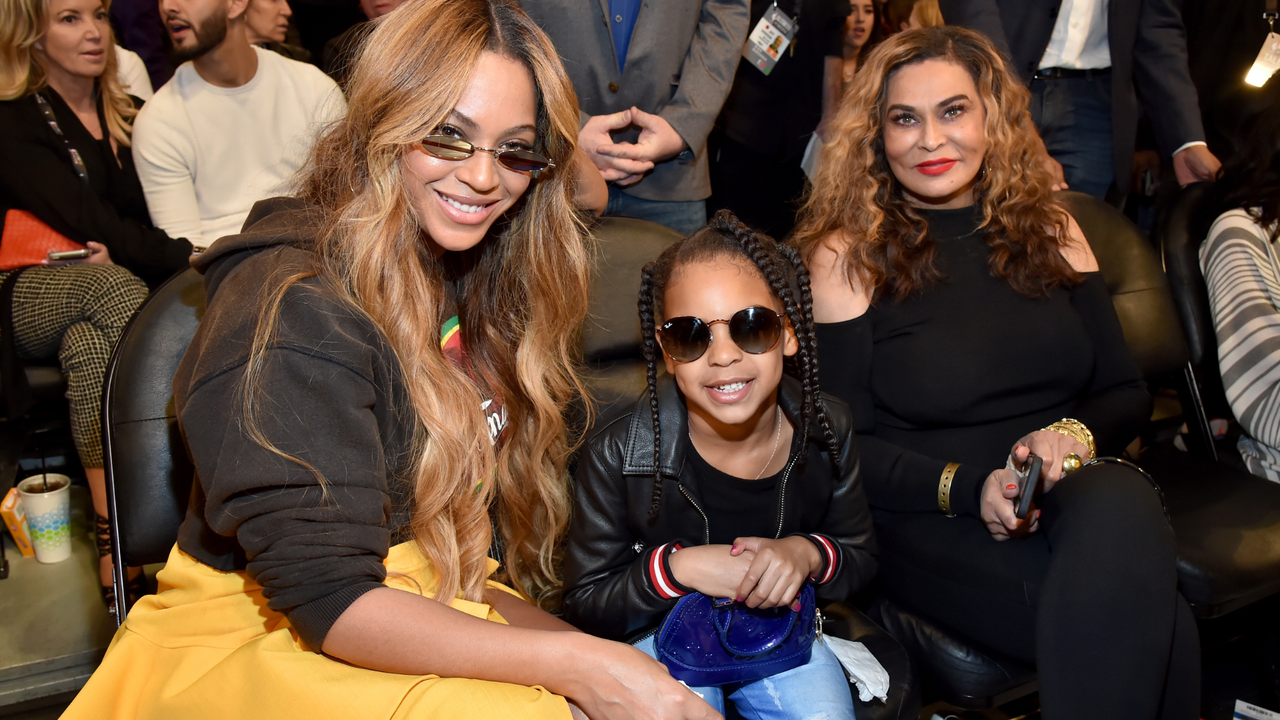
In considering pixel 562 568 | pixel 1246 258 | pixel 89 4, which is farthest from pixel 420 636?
pixel 89 4

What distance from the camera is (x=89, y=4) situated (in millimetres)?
3422

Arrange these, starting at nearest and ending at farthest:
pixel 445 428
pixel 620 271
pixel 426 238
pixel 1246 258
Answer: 1. pixel 445 428
2. pixel 426 238
3. pixel 620 271
4. pixel 1246 258

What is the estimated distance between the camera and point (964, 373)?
2254mm

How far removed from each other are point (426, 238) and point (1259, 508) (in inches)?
87.7

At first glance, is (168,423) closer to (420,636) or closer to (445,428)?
(445,428)

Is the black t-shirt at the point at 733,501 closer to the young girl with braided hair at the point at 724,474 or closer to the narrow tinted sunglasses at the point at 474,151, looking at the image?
the young girl with braided hair at the point at 724,474

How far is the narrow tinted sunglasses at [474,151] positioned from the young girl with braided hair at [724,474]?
40 cm

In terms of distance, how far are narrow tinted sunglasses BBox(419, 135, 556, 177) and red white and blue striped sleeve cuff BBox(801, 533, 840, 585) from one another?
3.07ft

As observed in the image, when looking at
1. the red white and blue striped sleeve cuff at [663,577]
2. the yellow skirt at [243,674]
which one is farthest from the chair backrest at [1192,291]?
the yellow skirt at [243,674]

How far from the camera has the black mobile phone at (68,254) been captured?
3.24m

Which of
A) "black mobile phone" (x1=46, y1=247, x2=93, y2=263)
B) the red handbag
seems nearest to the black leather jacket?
"black mobile phone" (x1=46, y1=247, x2=93, y2=263)

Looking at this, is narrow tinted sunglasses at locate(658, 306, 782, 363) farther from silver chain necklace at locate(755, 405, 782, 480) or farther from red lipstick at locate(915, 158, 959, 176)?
red lipstick at locate(915, 158, 959, 176)

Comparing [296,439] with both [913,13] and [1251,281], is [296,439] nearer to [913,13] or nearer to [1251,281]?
[1251,281]

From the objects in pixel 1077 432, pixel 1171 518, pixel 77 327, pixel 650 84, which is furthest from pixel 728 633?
pixel 77 327
